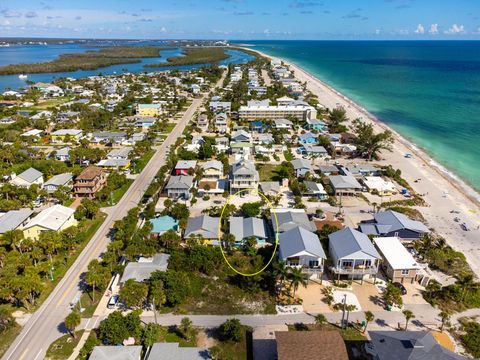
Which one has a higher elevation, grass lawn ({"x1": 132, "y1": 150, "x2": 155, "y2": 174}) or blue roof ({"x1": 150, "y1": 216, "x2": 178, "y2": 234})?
blue roof ({"x1": 150, "y1": 216, "x2": 178, "y2": 234})

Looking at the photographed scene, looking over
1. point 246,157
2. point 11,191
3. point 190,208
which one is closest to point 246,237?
point 190,208

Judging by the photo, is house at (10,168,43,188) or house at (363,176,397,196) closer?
house at (10,168,43,188)

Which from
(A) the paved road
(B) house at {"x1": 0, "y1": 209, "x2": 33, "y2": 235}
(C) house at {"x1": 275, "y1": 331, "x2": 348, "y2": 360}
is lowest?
(A) the paved road

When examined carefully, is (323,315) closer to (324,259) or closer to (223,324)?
(324,259)

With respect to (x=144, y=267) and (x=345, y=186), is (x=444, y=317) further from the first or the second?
(x=144, y=267)

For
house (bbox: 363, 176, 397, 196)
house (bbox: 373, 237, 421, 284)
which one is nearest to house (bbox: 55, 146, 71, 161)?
house (bbox: 363, 176, 397, 196)

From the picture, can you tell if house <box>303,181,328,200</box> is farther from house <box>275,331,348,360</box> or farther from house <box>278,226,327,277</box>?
house <box>275,331,348,360</box>

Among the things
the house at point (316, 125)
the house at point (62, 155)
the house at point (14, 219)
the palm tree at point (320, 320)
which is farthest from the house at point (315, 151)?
the house at point (14, 219)

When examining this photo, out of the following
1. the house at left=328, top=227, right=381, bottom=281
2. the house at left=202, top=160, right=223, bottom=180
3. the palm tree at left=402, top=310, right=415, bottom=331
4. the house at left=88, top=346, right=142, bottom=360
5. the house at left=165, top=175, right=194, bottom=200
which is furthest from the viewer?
the house at left=202, top=160, right=223, bottom=180
